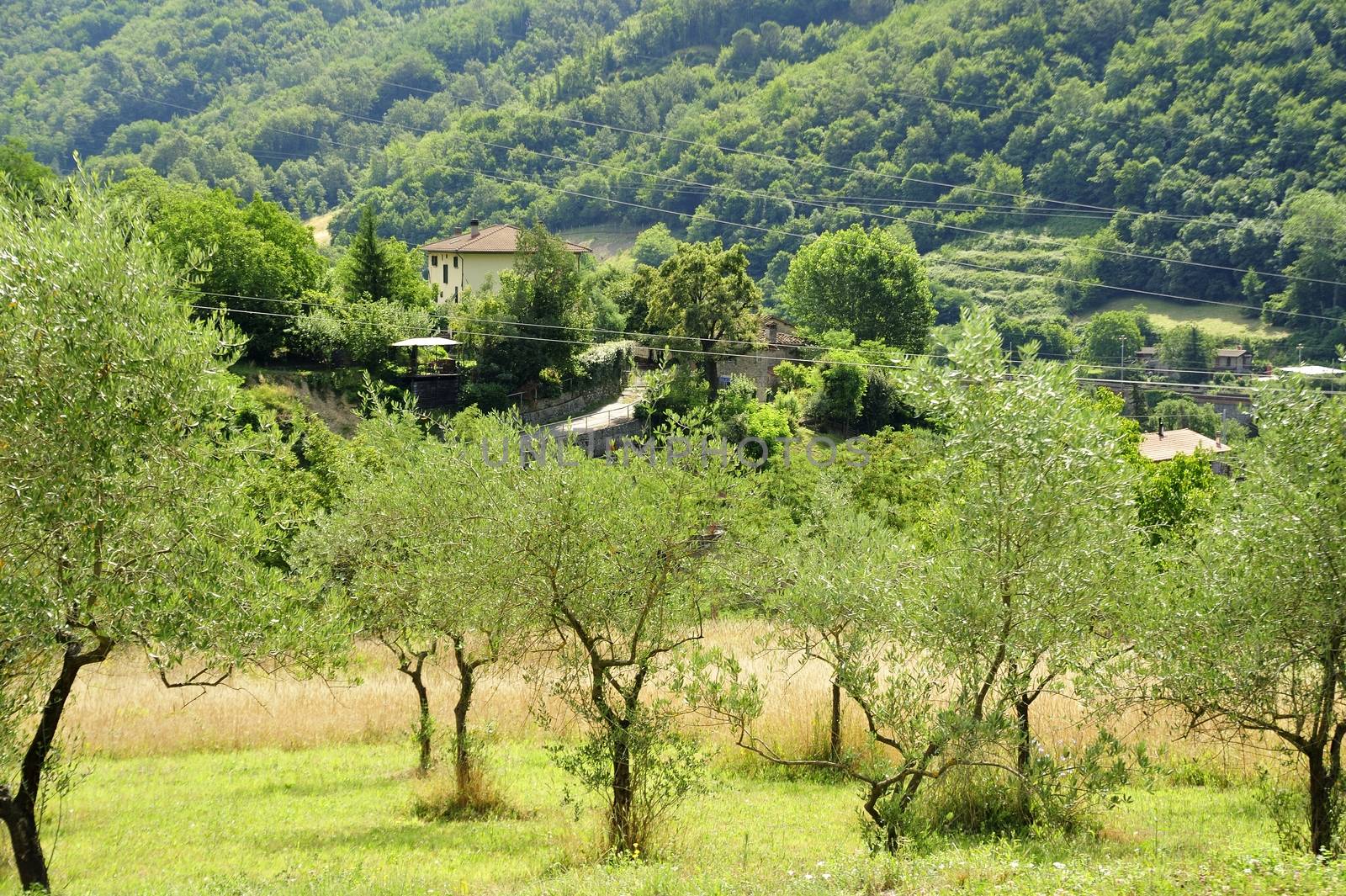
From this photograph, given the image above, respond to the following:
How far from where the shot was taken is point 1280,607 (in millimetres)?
11586

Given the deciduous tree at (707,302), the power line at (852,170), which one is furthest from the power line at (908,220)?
the deciduous tree at (707,302)

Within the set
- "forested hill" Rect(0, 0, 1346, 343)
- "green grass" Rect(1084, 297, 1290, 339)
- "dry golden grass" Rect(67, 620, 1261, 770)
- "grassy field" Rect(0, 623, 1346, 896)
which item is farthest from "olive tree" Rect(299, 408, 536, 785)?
"forested hill" Rect(0, 0, 1346, 343)

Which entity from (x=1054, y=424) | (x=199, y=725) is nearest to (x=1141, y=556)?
Result: (x=1054, y=424)

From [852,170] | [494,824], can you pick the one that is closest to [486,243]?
[494,824]

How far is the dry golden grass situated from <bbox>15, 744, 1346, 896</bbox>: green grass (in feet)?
2.68

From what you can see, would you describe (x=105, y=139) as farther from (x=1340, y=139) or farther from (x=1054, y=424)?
(x=1054, y=424)

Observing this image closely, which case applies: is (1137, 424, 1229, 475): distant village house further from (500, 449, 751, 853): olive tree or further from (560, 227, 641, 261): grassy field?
(560, 227, 641, 261): grassy field

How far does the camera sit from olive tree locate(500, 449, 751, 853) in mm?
13086

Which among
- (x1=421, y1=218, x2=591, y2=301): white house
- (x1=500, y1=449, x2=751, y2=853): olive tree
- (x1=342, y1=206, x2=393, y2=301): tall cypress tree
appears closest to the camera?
(x1=500, y1=449, x2=751, y2=853): olive tree

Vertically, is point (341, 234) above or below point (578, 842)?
above

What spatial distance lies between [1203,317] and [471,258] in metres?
83.6

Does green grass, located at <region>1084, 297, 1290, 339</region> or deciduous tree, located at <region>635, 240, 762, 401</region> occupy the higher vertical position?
green grass, located at <region>1084, 297, 1290, 339</region>

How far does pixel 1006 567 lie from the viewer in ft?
38.9

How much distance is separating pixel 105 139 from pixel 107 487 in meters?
216
